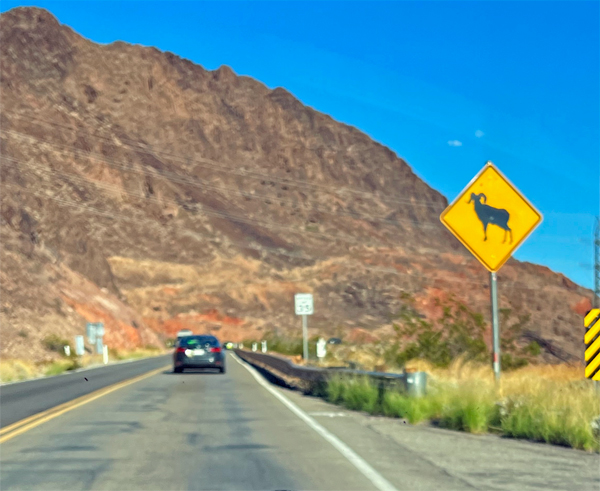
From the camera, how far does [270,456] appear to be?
10484 mm

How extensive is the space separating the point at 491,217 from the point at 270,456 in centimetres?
627

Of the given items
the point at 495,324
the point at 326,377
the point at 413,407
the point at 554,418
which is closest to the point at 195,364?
the point at 326,377

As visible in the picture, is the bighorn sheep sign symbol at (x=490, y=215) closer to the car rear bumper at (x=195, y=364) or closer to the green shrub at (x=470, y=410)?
the green shrub at (x=470, y=410)

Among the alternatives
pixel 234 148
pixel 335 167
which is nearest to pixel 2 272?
pixel 234 148

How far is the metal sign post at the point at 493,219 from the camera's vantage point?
14586 mm

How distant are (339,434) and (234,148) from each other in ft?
441

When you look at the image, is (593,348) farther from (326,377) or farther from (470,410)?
(326,377)

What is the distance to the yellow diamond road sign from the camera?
14.6m

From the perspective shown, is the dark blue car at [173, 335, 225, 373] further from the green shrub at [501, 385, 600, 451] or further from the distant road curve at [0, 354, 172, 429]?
the green shrub at [501, 385, 600, 451]

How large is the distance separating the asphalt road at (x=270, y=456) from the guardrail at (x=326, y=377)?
746 mm

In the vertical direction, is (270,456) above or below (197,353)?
below

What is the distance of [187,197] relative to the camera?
4980 inches

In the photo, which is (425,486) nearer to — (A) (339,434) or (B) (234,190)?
(A) (339,434)

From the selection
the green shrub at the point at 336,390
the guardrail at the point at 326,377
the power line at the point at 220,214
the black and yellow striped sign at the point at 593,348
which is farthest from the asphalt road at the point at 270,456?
the power line at the point at 220,214
